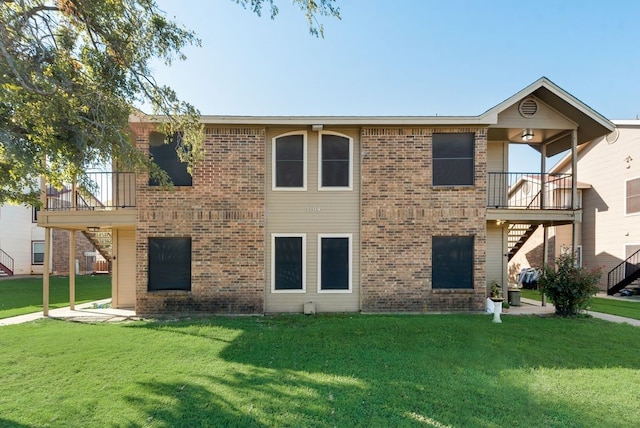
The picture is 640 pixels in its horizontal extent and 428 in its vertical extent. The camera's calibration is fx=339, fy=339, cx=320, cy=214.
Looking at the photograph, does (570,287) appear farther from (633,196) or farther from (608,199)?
(608,199)

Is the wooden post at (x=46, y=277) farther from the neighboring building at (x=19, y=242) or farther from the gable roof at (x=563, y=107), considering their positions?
the neighboring building at (x=19, y=242)

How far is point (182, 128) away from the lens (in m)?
6.93

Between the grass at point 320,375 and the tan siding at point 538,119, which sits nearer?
the grass at point 320,375

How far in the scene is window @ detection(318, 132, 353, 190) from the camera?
32.6 ft

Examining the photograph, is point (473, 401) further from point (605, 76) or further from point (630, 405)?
point (605, 76)

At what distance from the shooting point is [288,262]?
9.82 m

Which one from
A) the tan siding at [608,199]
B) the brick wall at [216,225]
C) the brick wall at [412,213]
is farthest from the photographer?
the tan siding at [608,199]

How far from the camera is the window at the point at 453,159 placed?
32.3 ft

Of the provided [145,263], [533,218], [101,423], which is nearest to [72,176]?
[145,263]

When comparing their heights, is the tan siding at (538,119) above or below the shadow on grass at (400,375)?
above

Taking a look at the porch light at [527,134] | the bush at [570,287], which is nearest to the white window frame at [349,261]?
the bush at [570,287]

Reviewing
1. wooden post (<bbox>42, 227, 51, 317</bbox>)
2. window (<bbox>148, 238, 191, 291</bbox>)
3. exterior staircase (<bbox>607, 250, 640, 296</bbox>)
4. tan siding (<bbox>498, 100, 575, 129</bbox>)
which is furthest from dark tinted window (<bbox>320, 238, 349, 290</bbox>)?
exterior staircase (<bbox>607, 250, 640, 296</bbox>)

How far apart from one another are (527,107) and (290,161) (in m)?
7.33

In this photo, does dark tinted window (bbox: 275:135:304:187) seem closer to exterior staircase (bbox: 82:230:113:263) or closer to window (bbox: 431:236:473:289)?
window (bbox: 431:236:473:289)
